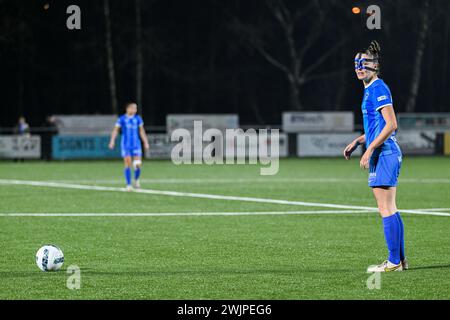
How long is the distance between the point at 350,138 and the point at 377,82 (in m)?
32.9

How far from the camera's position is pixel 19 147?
40156 millimetres

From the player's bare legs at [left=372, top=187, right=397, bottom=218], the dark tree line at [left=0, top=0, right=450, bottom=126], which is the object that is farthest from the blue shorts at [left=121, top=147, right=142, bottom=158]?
the dark tree line at [left=0, top=0, right=450, bottom=126]

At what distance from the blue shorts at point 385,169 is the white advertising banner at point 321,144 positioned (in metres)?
32.5

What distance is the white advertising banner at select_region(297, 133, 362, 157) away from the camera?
42375mm

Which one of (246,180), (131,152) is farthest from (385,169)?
(246,180)

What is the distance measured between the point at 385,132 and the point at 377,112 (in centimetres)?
35

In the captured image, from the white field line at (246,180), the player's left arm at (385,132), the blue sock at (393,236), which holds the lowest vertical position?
the white field line at (246,180)

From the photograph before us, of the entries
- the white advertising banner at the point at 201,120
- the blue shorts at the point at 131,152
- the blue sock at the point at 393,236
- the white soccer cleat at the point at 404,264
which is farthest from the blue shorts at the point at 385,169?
the white advertising banner at the point at 201,120

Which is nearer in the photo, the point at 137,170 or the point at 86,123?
the point at 137,170

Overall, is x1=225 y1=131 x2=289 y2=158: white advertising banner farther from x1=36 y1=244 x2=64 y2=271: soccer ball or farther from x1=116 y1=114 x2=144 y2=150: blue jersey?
x1=36 y1=244 x2=64 y2=271: soccer ball

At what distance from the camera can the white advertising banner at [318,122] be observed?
142 ft

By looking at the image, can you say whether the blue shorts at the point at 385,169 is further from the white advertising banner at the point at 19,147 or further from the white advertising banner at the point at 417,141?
the white advertising banner at the point at 417,141

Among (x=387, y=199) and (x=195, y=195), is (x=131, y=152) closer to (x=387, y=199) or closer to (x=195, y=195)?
(x=195, y=195)
